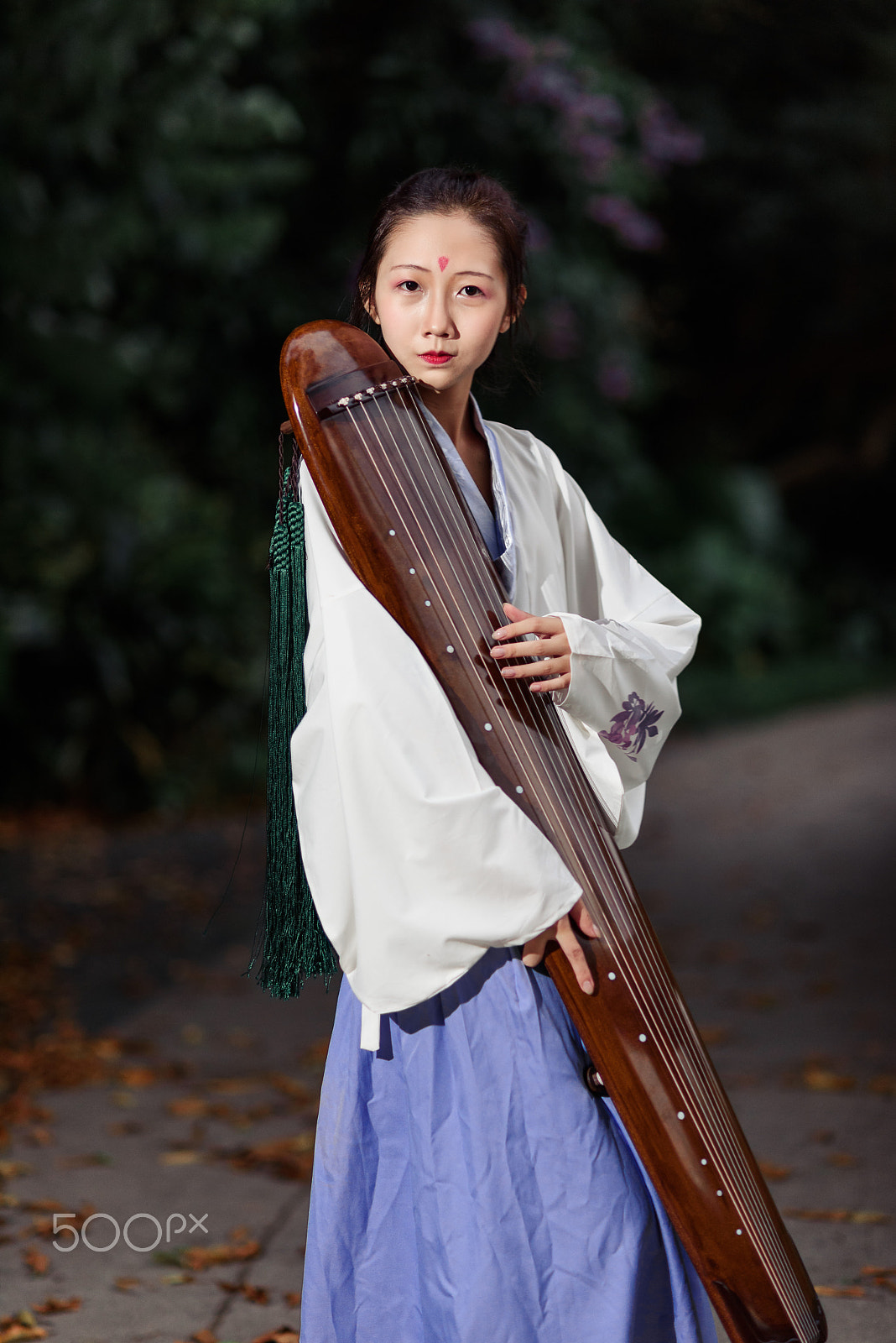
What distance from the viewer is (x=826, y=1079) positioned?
12.0 feet

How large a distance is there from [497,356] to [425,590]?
46 centimetres

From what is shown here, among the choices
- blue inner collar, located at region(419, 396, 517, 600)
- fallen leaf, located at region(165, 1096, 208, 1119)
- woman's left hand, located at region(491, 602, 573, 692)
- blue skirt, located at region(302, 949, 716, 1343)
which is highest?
blue inner collar, located at region(419, 396, 517, 600)

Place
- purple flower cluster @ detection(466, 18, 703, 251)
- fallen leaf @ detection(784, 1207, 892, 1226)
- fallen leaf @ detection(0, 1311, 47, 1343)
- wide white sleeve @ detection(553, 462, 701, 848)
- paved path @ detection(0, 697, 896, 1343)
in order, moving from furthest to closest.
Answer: purple flower cluster @ detection(466, 18, 703, 251)
fallen leaf @ detection(784, 1207, 892, 1226)
paved path @ detection(0, 697, 896, 1343)
fallen leaf @ detection(0, 1311, 47, 1343)
wide white sleeve @ detection(553, 462, 701, 848)

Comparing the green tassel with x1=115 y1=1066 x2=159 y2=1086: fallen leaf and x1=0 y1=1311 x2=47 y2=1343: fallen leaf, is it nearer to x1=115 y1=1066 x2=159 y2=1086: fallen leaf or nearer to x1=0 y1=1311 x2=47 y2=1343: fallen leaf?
x1=0 y1=1311 x2=47 y2=1343: fallen leaf

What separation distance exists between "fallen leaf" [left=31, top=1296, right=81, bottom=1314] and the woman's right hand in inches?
54.3

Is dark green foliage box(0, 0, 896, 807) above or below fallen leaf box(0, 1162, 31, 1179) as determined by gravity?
above

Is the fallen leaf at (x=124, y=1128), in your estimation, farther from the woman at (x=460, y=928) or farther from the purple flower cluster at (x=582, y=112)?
the purple flower cluster at (x=582, y=112)

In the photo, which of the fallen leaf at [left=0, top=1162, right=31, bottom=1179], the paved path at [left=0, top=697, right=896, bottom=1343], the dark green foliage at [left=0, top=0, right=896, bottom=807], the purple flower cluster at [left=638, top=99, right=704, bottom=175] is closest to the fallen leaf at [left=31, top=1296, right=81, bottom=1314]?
the paved path at [left=0, top=697, right=896, bottom=1343]

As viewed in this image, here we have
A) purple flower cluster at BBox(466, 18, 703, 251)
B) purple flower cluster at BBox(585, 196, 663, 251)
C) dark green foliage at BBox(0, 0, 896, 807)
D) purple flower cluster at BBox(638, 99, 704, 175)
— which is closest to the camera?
dark green foliage at BBox(0, 0, 896, 807)

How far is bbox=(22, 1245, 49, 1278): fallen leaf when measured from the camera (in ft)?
8.44

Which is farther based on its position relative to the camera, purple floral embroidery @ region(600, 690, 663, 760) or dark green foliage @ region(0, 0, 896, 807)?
dark green foliage @ region(0, 0, 896, 807)

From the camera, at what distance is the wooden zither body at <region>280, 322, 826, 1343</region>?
1.60 meters

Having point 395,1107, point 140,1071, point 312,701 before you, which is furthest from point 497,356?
point 140,1071

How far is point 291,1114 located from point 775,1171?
1.21 metres
